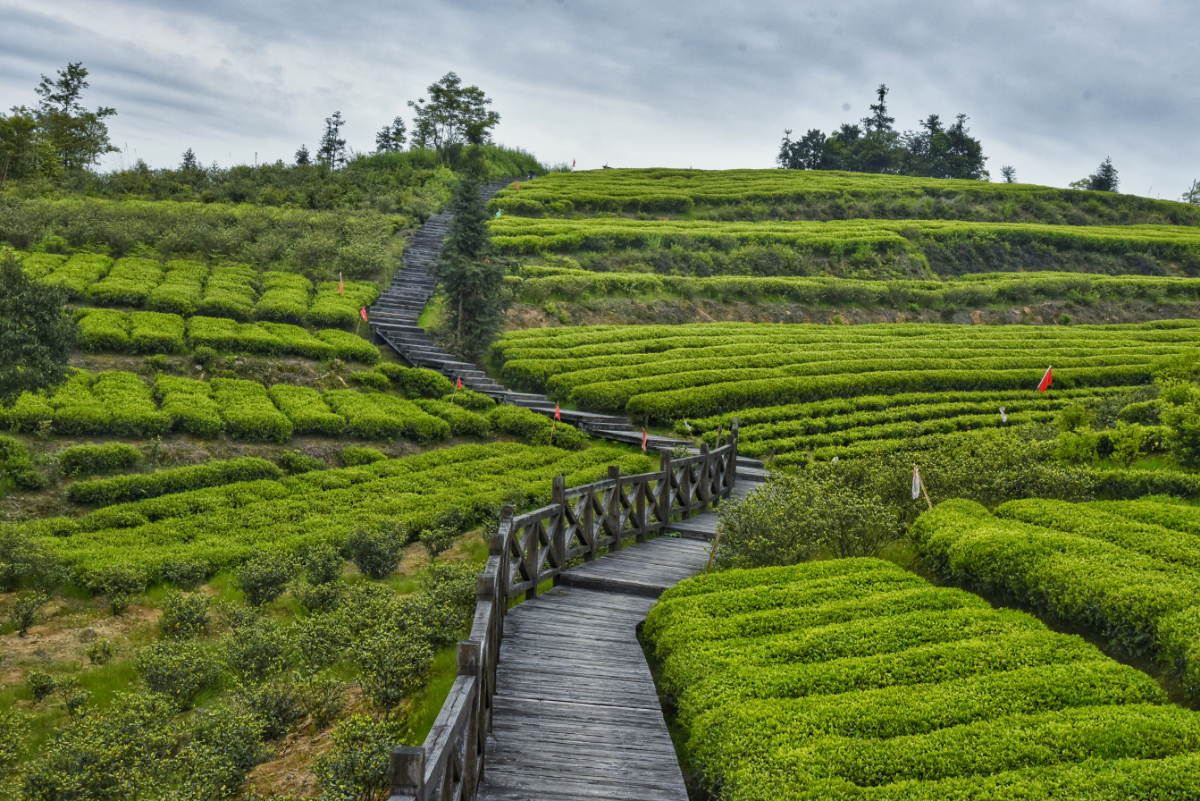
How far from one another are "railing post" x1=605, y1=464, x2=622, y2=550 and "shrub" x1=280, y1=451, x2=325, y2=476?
824cm

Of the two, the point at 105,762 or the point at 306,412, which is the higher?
the point at 306,412

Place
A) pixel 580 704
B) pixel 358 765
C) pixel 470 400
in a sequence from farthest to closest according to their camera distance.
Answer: pixel 470 400
pixel 580 704
pixel 358 765

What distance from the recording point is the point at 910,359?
2884cm

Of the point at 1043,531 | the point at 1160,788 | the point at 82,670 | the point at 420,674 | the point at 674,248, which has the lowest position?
the point at 82,670

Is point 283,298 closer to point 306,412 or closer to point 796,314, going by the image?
point 306,412

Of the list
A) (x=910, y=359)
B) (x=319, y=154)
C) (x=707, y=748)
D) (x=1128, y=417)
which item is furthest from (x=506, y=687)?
(x=319, y=154)

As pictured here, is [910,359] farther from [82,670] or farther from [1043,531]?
[82,670]

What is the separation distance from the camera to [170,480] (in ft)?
51.1

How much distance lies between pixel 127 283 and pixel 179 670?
19.7 metres

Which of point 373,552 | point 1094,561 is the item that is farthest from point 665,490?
point 1094,561

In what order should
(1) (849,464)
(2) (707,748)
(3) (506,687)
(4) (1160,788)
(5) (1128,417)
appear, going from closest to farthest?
(4) (1160,788), (2) (707,748), (3) (506,687), (1) (849,464), (5) (1128,417)

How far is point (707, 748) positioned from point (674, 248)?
3782cm

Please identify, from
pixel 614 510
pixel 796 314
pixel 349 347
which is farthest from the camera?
pixel 796 314

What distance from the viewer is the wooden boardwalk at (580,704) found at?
6.71 m
